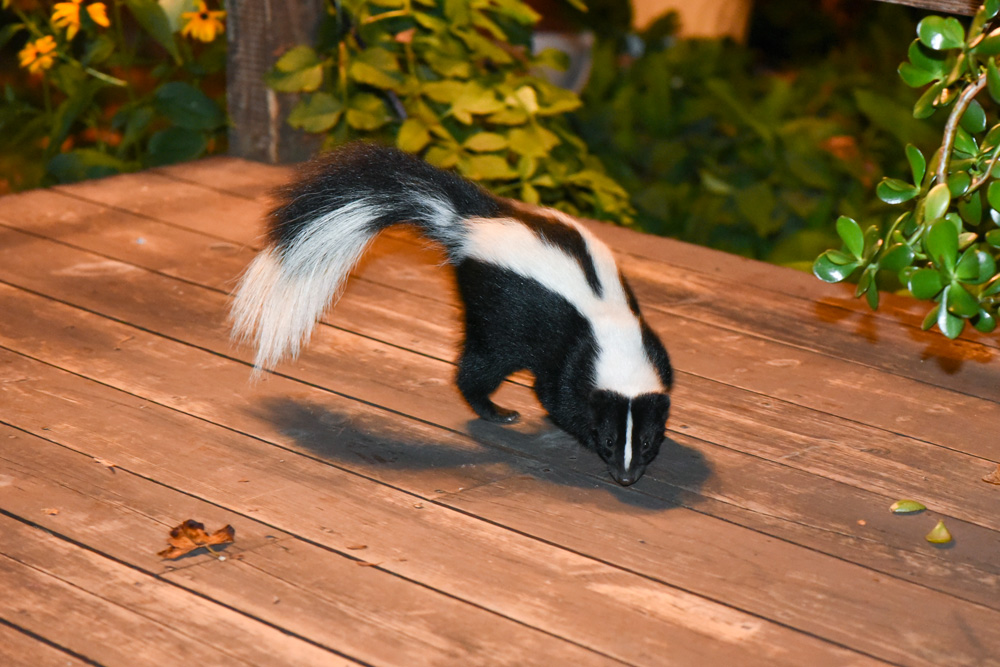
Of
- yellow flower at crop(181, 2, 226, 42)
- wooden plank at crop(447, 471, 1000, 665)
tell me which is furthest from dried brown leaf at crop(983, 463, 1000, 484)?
yellow flower at crop(181, 2, 226, 42)

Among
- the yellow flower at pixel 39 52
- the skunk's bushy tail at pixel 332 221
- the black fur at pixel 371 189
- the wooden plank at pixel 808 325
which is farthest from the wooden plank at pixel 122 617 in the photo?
the yellow flower at pixel 39 52

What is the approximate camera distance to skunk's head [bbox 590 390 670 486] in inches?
96.2

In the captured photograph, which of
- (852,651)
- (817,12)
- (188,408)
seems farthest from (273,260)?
(817,12)

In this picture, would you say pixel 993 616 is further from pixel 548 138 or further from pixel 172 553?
pixel 548 138

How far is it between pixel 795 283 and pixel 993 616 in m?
1.79

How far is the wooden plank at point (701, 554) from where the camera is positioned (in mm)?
2094

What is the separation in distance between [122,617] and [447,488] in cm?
75

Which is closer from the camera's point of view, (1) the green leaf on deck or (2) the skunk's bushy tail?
(1) the green leaf on deck

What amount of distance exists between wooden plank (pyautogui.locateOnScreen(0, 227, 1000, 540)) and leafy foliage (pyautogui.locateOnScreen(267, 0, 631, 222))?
4.02 ft

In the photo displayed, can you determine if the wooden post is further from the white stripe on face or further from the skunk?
the white stripe on face

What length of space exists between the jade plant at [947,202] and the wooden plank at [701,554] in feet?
1.67

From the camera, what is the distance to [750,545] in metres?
2.29

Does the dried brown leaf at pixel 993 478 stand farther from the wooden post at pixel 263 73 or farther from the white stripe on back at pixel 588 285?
the wooden post at pixel 263 73

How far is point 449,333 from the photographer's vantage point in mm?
3266
